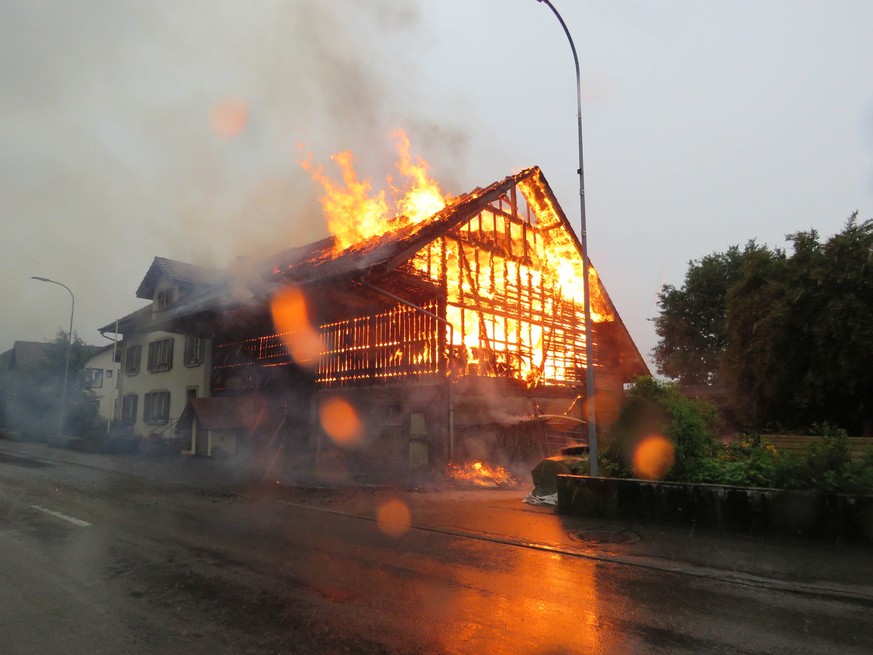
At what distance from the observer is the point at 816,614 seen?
4.61 metres

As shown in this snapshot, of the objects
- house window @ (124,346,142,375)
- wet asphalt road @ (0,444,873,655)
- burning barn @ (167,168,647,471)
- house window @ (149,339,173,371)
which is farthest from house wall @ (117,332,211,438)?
wet asphalt road @ (0,444,873,655)

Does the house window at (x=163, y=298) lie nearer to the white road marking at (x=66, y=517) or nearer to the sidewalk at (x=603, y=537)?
the sidewalk at (x=603, y=537)

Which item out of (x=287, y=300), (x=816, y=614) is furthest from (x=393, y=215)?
(x=816, y=614)

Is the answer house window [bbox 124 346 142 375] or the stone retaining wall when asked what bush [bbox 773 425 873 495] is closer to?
the stone retaining wall

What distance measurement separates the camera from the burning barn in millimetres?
15281

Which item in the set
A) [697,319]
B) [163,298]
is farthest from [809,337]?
[163,298]

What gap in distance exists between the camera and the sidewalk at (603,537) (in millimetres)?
5715

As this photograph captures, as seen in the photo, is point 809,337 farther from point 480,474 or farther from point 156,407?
point 156,407

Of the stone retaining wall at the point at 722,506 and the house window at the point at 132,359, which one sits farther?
the house window at the point at 132,359

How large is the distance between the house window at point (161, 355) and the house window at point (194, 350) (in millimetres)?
1748

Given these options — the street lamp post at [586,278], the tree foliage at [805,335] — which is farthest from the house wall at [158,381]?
the tree foliage at [805,335]

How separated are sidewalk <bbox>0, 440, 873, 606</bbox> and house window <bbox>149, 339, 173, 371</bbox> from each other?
522 inches

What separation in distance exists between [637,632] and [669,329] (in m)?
33.7

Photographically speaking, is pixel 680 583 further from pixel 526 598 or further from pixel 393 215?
pixel 393 215
